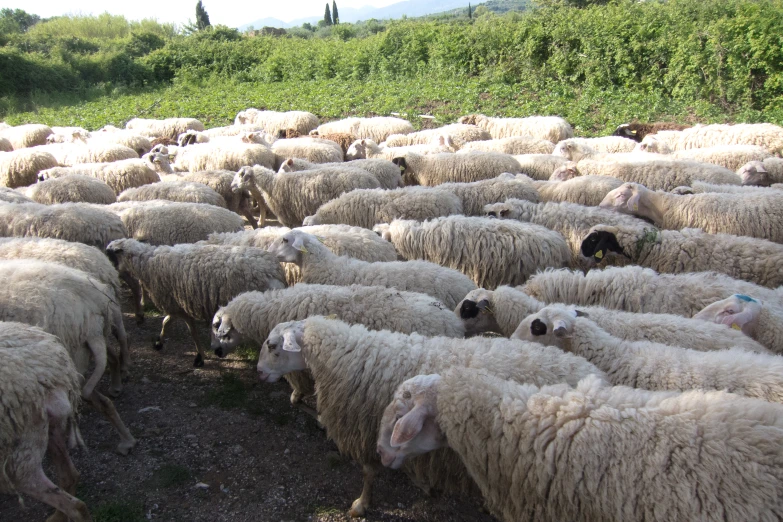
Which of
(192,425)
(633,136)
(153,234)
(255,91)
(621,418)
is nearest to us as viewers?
(621,418)

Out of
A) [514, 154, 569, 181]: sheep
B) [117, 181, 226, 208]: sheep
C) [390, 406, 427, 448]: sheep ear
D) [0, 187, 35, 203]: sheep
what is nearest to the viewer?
[390, 406, 427, 448]: sheep ear

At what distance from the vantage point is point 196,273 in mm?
5645

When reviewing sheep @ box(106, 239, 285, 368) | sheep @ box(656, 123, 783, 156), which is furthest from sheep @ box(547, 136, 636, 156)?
sheep @ box(106, 239, 285, 368)

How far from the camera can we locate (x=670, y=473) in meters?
2.48

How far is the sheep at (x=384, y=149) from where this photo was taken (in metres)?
10.8

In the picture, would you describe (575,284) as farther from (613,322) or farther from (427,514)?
(427,514)

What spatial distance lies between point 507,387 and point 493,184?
5091mm

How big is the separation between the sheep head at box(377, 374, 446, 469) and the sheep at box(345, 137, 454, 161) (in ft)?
25.5

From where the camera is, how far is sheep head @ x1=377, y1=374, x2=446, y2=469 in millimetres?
3184

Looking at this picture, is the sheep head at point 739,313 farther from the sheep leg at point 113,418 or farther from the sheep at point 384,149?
the sheep at point 384,149

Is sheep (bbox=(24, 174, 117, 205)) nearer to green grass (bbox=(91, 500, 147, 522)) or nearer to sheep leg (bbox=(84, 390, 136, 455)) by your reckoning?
sheep leg (bbox=(84, 390, 136, 455))

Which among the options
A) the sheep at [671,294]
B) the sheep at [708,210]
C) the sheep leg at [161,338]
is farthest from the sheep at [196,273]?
the sheep at [708,210]

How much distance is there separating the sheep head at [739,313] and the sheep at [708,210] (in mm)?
2328

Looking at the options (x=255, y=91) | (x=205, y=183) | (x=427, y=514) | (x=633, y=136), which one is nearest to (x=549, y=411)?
(x=427, y=514)
